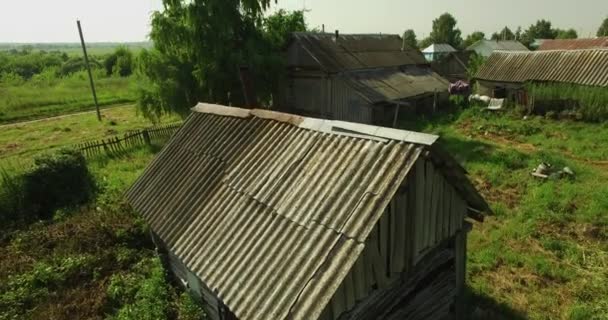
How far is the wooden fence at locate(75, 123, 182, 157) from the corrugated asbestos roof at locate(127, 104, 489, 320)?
33.4 ft

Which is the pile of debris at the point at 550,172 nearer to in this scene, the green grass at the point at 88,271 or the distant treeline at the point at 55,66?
the green grass at the point at 88,271

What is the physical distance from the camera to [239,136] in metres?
6.79

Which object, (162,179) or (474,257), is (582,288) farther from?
(162,179)

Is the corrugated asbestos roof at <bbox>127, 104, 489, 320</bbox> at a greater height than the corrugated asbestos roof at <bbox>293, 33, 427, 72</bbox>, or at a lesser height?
lesser

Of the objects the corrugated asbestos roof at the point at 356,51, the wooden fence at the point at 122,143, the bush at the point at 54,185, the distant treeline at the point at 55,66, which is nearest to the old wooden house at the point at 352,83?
the corrugated asbestos roof at the point at 356,51

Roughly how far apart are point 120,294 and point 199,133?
3750 mm

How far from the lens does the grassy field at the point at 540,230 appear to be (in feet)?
22.7

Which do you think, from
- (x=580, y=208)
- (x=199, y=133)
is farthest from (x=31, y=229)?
(x=580, y=208)

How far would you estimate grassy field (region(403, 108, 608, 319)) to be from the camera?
691cm

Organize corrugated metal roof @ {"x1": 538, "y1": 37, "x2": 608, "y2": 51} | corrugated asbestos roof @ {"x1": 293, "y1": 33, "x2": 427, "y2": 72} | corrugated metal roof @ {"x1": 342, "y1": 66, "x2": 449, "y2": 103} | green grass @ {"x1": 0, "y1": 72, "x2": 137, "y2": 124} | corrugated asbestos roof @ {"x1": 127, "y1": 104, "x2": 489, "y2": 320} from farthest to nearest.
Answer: corrugated metal roof @ {"x1": 538, "y1": 37, "x2": 608, "y2": 51} → green grass @ {"x1": 0, "y1": 72, "x2": 137, "y2": 124} → corrugated asbestos roof @ {"x1": 293, "y1": 33, "x2": 427, "y2": 72} → corrugated metal roof @ {"x1": 342, "y1": 66, "x2": 449, "y2": 103} → corrugated asbestos roof @ {"x1": 127, "y1": 104, "x2": 489, "y2": 320}

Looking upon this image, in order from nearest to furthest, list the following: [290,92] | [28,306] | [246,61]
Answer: [28,306] < [246,61] < [290,92]

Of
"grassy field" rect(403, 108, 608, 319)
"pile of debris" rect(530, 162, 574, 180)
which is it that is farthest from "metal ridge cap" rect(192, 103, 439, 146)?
"pile of debris" rect(530, 162, 574, 180)

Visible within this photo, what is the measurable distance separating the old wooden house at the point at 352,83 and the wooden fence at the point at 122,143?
23.4ft

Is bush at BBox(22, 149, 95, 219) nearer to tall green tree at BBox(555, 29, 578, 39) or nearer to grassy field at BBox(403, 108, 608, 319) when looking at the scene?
grassy field at BBox(403, 108, 608, 319)
